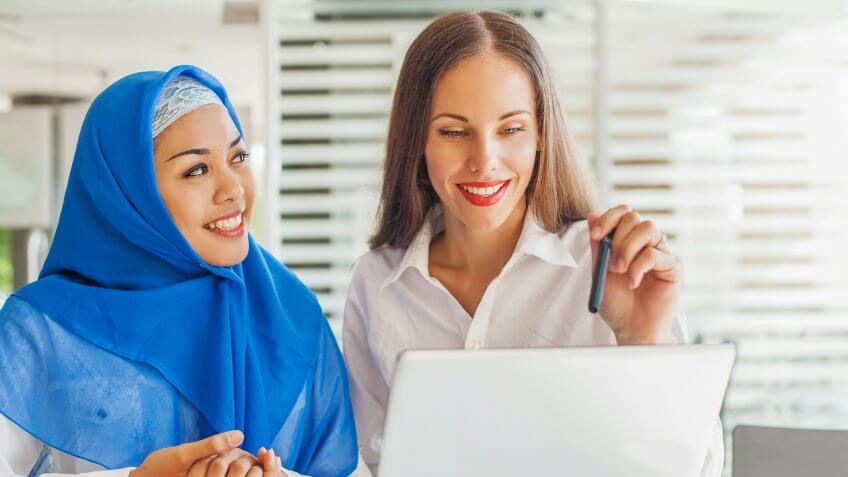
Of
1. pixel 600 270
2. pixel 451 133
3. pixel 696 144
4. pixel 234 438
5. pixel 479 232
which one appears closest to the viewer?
pixel 234 438

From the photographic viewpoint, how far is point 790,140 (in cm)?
394

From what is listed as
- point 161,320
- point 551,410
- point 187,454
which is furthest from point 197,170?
point 551,410

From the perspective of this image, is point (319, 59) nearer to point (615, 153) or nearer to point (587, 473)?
point (615, 153)

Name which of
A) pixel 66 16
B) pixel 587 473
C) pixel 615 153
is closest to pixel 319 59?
pixel 615 153

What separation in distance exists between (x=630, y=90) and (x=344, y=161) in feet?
4.39

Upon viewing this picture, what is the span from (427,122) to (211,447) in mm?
737

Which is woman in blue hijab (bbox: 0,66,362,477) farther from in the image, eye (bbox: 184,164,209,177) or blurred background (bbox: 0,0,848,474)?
blurred background (bbox: 0,0,848,474)

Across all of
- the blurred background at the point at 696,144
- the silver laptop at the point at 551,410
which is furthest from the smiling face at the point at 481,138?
the blurred background at the point at 696,144

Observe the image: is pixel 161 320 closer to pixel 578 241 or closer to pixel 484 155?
pixel 484 155

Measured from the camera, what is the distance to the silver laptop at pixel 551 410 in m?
0.86

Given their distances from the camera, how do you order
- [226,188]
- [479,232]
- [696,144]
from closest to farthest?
1. [226,188]
2. [479,232]
3. [696,144]

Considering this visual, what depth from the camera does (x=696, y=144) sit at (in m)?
3.91

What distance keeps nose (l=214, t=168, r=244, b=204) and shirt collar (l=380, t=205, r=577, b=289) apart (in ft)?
1.17

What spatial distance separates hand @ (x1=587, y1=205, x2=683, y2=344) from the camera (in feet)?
4.31
